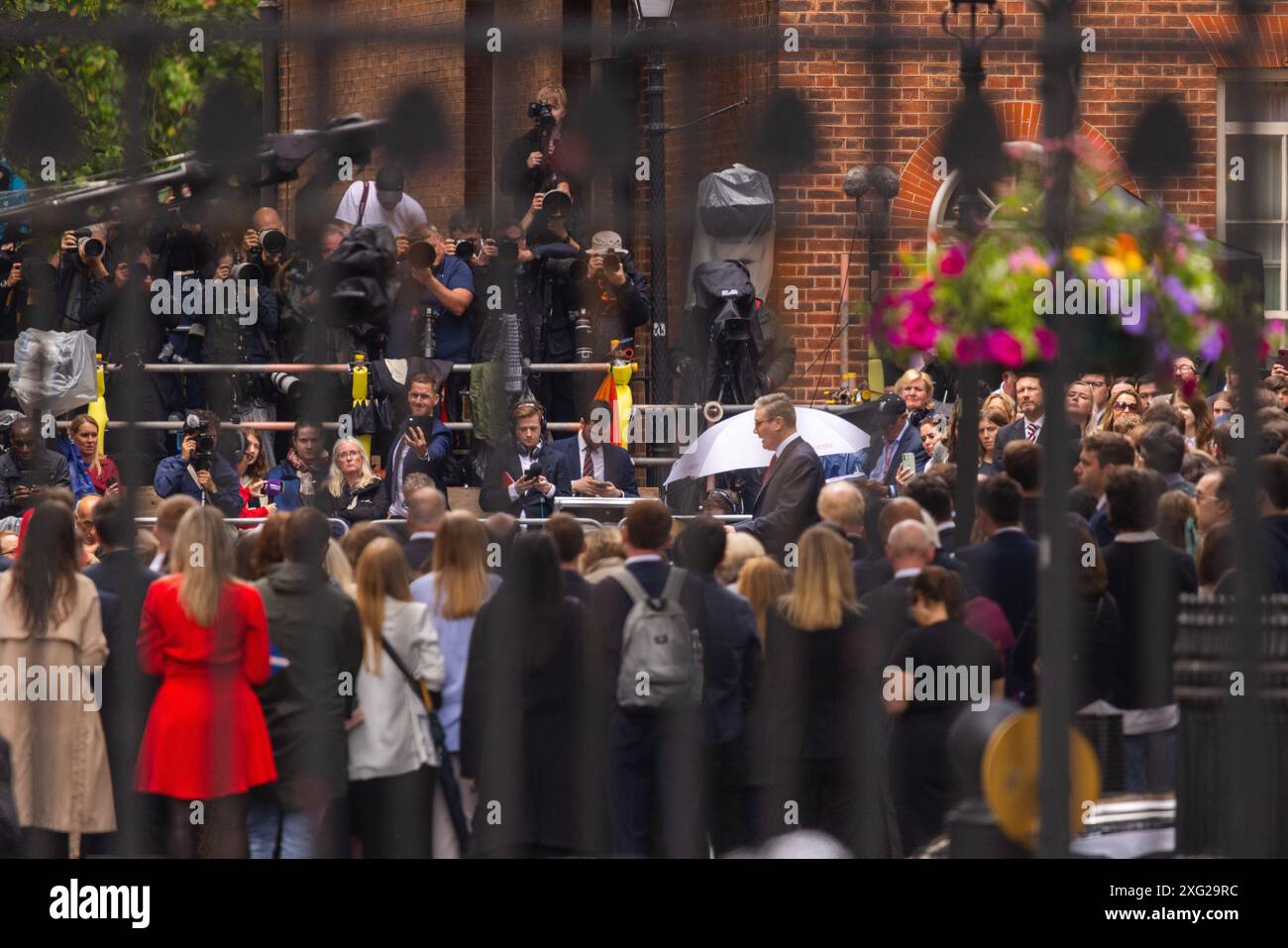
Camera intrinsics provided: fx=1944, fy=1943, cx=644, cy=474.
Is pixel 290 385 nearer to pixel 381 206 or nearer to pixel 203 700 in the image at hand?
pixel 381 206

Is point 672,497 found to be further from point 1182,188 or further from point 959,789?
point 1182,188

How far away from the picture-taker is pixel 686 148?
3.89 m

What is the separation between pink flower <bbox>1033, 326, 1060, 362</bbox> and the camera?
3826mm

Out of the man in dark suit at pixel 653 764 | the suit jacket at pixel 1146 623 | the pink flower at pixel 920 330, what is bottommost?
the man in dark suit at pixel 653 764

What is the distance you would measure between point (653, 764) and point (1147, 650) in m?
1.13

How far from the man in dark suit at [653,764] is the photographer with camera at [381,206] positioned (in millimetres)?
981

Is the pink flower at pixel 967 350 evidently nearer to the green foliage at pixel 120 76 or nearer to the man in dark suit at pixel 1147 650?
the man in dark suit at pixel 1147 650

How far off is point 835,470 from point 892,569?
262cm

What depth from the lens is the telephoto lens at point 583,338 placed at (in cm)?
428

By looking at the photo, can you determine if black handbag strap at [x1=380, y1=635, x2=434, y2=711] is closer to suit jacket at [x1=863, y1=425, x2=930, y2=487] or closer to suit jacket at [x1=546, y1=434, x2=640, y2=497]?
suit jacket at [x1=546, y1=434, x2=640, y2=497]

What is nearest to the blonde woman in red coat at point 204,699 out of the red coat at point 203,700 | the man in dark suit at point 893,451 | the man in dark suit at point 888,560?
the red coat at point 203,700

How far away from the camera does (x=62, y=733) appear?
12.7ft

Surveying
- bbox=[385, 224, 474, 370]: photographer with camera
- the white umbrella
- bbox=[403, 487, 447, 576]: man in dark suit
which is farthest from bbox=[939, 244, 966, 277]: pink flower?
bbox=[403, 487, 447, 576]: man in dark suit

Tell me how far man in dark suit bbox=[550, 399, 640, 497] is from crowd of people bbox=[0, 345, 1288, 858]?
0.06 meters
